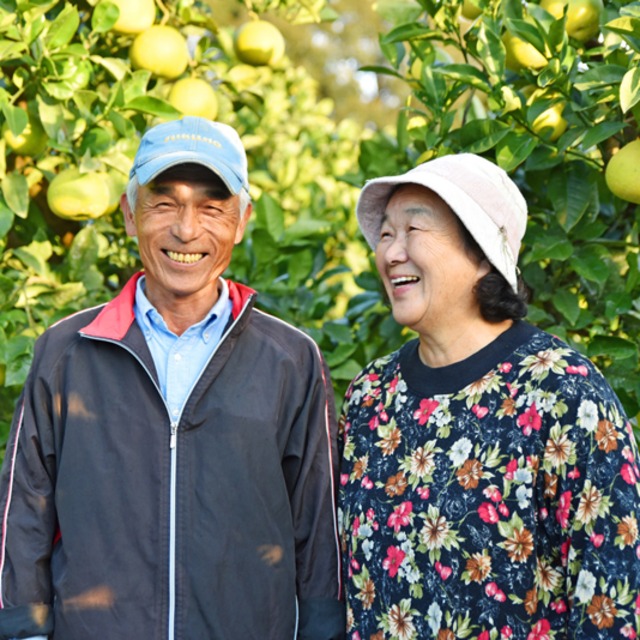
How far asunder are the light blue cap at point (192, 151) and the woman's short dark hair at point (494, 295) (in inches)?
21.0

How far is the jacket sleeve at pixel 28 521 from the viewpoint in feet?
7.34

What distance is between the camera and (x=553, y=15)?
2.71 m

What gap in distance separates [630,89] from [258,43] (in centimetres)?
144

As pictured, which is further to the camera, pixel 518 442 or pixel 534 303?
pixel 534 303

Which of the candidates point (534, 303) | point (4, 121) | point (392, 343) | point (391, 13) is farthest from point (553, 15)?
point (4, 121)

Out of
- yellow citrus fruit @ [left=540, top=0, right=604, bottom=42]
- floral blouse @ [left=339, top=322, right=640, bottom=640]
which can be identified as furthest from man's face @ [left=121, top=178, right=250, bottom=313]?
yellow citrus fruit @ [left=540, top=0, right=604, bottom=42]

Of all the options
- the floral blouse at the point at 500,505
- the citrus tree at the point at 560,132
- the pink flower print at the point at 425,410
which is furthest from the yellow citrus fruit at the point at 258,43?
the pink flower print at the point at 425,410

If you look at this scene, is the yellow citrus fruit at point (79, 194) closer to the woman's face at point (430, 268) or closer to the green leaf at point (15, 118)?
the green leaf at point (15, 118)

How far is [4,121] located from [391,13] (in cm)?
108

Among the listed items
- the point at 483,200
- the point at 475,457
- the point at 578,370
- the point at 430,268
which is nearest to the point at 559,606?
the point at 475,457

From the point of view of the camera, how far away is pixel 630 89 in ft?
7.55

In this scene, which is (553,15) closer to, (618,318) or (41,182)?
(618,318)

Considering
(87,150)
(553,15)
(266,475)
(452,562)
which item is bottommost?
(452,562)

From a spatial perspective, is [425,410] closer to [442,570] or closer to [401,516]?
[401,516]
